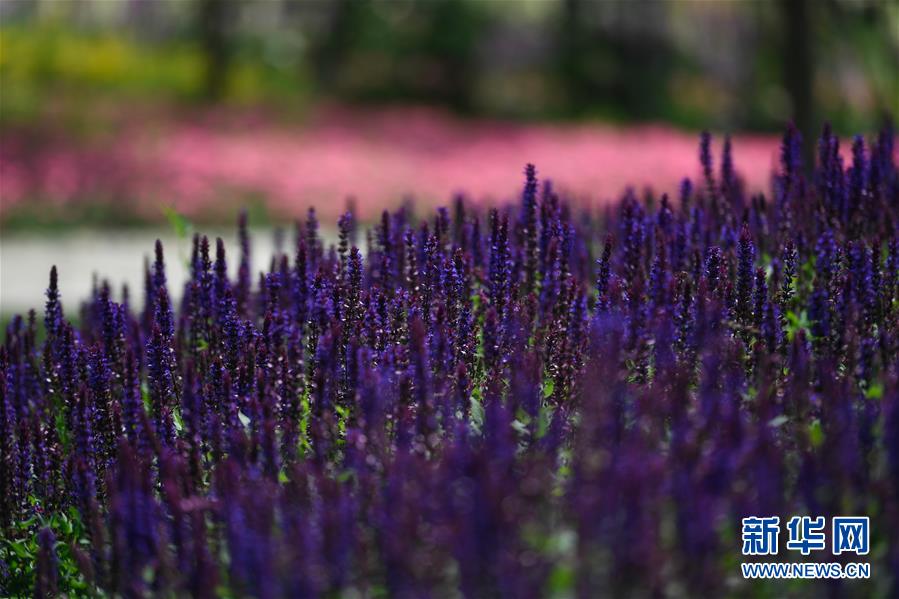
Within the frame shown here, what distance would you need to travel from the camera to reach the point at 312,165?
656 inches

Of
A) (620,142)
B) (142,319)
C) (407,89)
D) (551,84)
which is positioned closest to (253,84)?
(407,89)

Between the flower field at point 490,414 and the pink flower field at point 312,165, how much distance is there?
9347mm

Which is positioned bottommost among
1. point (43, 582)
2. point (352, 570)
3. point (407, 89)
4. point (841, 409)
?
point (43, 582)

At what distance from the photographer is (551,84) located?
87.2ft

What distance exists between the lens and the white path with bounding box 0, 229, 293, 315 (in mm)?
10164

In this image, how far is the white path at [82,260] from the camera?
10164 millimetres

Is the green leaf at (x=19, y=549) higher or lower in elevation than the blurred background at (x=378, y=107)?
lower

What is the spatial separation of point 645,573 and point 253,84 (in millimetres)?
24409

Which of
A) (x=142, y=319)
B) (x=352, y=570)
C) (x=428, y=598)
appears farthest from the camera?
(x=142, y=319)

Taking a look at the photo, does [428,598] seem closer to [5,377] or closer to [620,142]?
[5,377]

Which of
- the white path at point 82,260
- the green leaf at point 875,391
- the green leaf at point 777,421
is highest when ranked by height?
the green leaf at point 875,391

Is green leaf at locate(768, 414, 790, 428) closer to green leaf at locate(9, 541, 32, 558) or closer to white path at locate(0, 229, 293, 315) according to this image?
green leaf at locate(9, 541, 32, 558)

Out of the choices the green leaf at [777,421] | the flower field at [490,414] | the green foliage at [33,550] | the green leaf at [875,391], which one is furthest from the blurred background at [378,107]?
the green leaf at [875,391]

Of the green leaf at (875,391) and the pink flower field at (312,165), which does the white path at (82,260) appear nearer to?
the pink flower field at (312,165)
